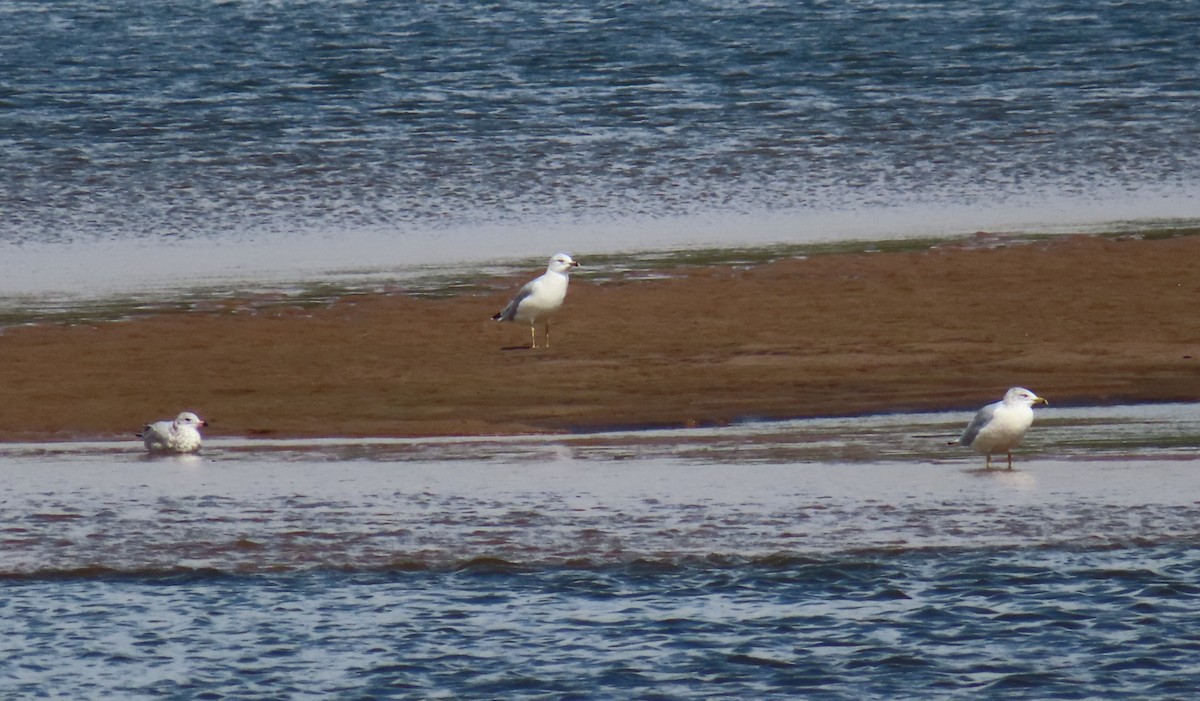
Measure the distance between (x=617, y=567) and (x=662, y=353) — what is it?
6.34m

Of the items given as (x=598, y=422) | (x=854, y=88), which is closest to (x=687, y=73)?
(x=854, y=88)

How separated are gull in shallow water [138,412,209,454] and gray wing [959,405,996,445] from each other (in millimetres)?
5219

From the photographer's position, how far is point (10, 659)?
1027 centimetres

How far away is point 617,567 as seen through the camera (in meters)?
11.7

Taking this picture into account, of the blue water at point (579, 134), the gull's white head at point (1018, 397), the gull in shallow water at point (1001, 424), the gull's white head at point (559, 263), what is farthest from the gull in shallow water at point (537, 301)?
the gull's white head at point (1018, 397)

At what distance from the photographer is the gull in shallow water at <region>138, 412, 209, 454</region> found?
14.6 meters

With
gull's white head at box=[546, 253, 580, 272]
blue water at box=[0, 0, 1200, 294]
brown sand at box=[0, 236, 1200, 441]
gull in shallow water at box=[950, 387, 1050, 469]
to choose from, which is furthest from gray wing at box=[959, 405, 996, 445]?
blue water at box=[0, 0, 1200, 294]

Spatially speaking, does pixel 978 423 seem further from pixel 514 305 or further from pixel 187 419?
pixel 514 305

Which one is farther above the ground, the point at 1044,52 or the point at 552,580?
the point at 1044,52

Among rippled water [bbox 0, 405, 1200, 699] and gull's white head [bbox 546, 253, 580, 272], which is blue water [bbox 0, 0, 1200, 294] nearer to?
gull's white head [bbox 546, 253, 580, 272]

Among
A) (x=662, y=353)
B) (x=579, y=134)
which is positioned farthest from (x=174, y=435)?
(x=579, y=134)

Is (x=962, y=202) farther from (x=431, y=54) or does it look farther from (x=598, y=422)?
(x=431, y=54)

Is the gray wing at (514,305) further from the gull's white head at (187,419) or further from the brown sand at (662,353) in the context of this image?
the gull's white head at (187,419)

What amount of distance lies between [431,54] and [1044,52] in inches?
471
